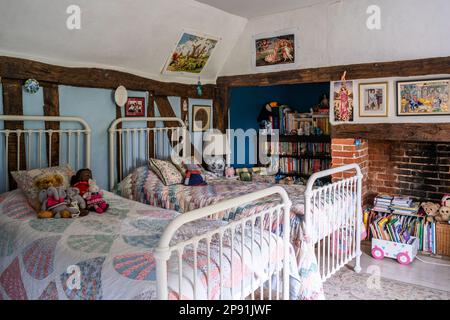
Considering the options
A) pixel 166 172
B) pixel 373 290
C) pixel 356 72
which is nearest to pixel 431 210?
pixel 373 290

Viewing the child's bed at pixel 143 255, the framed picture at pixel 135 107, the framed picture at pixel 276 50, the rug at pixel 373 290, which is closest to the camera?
the child's bed at pixel 143 255

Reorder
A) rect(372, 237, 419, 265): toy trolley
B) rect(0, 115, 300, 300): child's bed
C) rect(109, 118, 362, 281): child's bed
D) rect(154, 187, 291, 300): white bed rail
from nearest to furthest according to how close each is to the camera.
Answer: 1. rect(154, 187, 291, 300): white bed rail
2. rect(0, 115, 300, 300): child's bed
3. rect(109, 118, 362, 281): child's bed
4. rect(372, 237, 419, 265): toy trolley

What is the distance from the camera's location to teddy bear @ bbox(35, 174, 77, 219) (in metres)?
2.59

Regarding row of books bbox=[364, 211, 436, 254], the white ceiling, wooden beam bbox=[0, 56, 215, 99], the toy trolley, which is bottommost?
the toy trolley

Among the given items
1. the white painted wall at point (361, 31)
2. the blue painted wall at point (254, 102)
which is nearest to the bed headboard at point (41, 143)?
the white painted wall at point (361, 31)

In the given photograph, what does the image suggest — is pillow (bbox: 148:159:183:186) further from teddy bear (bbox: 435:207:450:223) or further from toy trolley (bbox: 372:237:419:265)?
teddy bear (bbox: 435:207:450:223)

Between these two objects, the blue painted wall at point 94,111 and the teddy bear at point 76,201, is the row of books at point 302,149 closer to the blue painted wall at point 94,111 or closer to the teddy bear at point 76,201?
the blue painted wall at point 94,111

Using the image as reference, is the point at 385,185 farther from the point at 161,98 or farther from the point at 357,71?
the point at 161,98

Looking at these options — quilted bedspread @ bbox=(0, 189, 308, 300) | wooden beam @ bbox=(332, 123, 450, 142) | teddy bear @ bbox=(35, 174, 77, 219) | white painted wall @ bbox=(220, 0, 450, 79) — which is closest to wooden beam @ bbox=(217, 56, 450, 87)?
white painted wall @ bbox=(220, 0, 450, 79)

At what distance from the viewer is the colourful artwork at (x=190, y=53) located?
13.7 ft

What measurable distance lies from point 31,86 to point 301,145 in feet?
10.8

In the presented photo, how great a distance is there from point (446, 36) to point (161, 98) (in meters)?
2.85

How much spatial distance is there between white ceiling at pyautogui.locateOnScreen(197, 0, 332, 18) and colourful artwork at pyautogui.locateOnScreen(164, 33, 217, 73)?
0.45 metres

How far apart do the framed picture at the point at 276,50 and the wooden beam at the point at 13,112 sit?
8.30 ft
